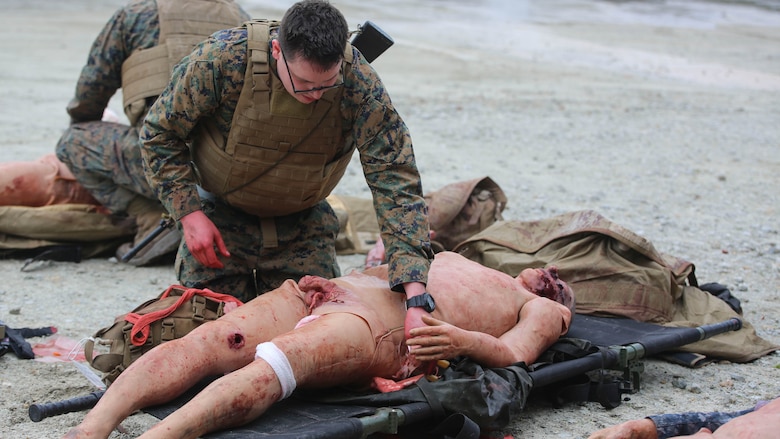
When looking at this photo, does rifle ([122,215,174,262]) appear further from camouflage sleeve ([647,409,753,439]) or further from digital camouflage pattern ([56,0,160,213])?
camouflage sleeve ([647,409,753,439])

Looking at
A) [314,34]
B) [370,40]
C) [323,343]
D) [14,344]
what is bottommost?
[14,344]

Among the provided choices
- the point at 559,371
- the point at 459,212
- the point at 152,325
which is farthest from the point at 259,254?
the point at 459,212

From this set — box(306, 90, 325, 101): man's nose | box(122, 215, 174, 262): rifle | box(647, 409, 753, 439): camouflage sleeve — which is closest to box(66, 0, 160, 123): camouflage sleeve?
box(122, 215, 174, 262): rifle

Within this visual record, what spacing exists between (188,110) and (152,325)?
87 centimetres

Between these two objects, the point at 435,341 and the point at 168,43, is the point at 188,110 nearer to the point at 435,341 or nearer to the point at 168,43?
the point at 435,341

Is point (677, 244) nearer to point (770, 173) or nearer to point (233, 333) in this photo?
point (770, 173)

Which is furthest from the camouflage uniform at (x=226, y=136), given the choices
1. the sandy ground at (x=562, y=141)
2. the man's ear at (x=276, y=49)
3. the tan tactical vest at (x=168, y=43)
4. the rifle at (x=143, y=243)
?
the tan tactical vest at (x=168, y=43)

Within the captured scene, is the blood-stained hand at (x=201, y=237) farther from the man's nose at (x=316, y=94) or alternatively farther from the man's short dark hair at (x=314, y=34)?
the man's short dark hair at (x=314, y=34)

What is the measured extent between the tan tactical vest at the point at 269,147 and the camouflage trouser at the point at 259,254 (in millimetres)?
123

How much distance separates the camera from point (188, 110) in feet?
12.2

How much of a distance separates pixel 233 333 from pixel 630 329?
1.91 m

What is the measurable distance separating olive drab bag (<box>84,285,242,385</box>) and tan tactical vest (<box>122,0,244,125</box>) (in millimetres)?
1863

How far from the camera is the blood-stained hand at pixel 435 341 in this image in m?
3.24

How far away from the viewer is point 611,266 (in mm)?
4543
